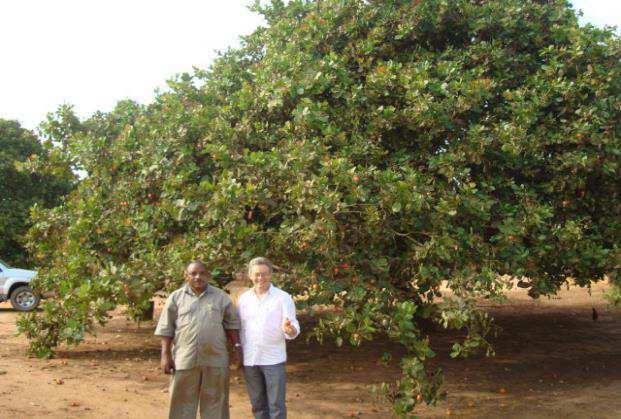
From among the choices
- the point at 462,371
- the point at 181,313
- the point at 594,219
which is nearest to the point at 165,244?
the point at 181,313

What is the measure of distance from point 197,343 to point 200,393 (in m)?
0.44

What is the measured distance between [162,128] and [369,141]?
2.67 m

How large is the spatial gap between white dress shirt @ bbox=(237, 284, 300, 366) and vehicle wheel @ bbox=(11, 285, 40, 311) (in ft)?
44.8

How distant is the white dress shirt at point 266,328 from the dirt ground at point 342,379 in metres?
2.02

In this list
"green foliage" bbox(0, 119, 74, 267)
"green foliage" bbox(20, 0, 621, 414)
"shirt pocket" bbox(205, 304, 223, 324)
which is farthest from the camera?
"green foliage" bbox(0, 119, 74, 267)

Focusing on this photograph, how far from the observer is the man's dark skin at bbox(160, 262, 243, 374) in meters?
4.85

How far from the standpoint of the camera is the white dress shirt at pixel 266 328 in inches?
189

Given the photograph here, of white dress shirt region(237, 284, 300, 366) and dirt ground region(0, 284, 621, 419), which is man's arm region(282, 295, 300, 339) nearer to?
white dress shirt region(237, 284, 300, 366)

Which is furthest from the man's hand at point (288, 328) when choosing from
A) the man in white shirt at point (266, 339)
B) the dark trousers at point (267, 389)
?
the dark trousers at point (267, 389)

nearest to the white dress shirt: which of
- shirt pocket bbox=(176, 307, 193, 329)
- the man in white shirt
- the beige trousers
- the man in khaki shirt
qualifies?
the man in white shirt

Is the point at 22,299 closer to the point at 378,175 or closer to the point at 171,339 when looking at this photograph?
the point at 378,175

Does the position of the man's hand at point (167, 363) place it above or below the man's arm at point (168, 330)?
below

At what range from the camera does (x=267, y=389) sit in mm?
4832

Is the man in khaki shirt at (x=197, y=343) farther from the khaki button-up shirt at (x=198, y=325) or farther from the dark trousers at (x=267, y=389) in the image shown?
the dark trousers at (x=267, y=389)
